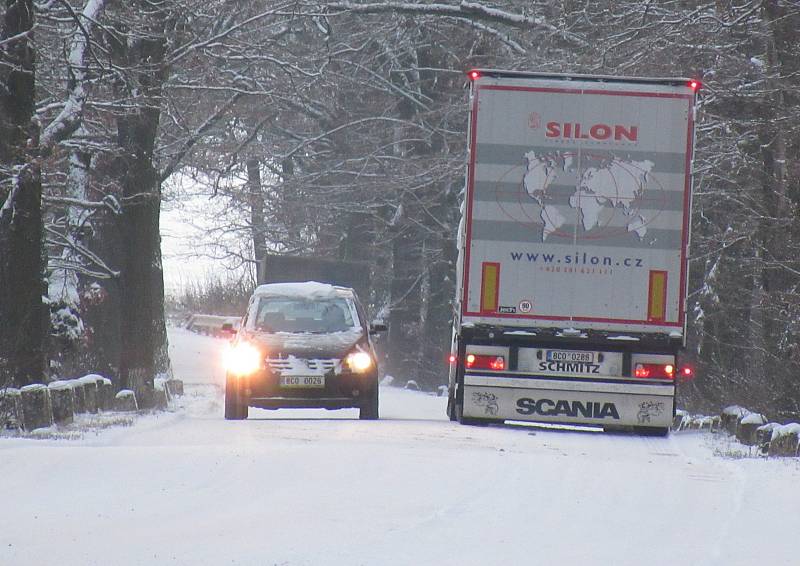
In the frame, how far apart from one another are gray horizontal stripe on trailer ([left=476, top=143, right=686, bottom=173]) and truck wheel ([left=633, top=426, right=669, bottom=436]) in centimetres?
291

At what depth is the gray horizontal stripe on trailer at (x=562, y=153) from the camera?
1730 cm

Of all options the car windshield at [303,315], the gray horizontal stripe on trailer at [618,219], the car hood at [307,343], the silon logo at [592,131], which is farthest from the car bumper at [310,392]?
the silon logo at [592,131]

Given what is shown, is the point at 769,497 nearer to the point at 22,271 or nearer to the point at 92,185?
the point at 22,271

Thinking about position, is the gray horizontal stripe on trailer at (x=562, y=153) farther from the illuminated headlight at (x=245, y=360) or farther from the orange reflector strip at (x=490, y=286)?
the illuminated headlight at (x=245, y=360)

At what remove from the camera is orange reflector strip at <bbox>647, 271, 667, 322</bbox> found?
17281mm

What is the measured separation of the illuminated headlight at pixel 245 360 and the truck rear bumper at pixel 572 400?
9.59 ft

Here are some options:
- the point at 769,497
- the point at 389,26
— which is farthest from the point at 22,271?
the point at 389,26

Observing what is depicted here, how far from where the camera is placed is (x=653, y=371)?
17.6m

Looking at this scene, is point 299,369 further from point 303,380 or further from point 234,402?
point 234,402

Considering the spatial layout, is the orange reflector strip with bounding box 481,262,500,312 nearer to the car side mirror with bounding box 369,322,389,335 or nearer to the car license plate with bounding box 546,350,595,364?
the car license plate with bounding box 546,350,595,364

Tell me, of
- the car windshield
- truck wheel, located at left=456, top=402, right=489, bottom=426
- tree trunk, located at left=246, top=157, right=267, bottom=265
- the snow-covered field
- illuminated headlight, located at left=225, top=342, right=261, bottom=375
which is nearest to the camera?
the snow-covered field

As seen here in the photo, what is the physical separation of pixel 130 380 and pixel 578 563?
17.3 meters

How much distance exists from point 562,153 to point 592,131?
41 cm

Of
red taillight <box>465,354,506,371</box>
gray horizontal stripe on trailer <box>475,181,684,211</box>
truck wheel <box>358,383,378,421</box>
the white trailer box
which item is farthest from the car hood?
gray horizontal stripe on trailer <box>475,181,684,211</box>
